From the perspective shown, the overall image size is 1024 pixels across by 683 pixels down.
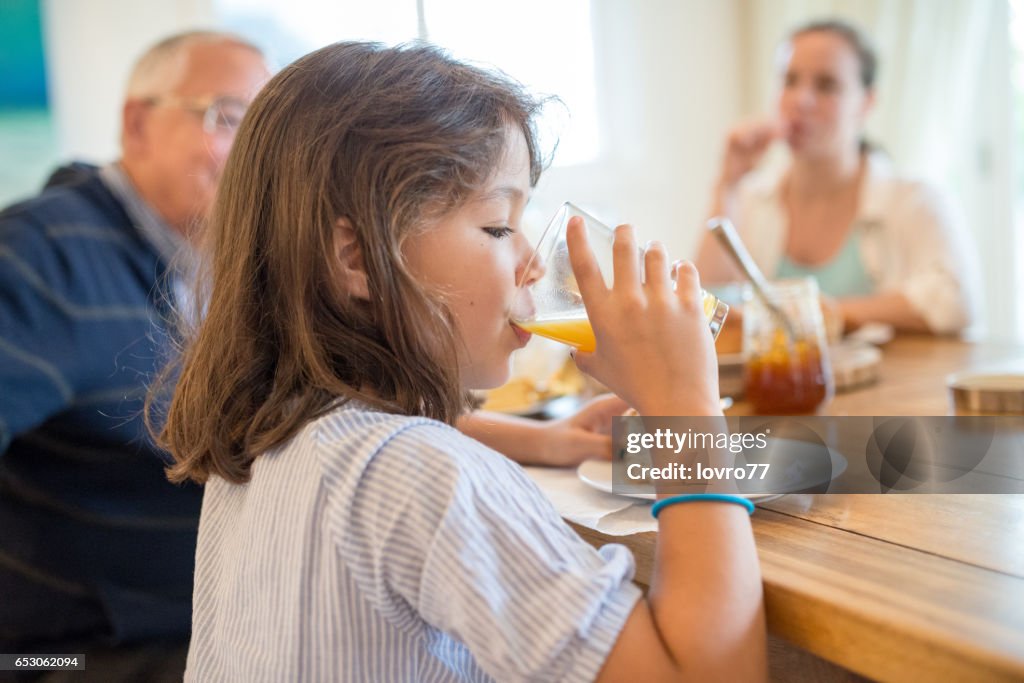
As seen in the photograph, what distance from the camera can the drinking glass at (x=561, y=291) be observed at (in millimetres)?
805

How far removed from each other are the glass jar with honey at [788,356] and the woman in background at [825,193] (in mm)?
1093

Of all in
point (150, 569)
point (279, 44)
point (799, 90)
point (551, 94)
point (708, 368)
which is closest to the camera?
point (708, 368)

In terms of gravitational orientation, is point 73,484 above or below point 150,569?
above

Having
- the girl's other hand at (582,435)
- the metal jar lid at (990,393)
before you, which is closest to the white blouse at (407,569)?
the girl's other hand at (582,435)

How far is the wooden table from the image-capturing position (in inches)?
20.7

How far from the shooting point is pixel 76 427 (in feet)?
4.22

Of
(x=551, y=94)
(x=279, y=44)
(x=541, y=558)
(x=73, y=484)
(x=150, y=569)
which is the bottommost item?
(x=150, y=569)

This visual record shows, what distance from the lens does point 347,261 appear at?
0.78 meters

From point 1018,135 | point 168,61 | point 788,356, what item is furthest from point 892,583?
point 1018,135

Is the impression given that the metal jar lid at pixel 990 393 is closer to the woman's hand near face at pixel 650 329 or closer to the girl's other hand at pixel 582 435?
the girl's other hand at pixel 582 435

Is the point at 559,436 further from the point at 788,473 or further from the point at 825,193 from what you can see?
the point at 825,193

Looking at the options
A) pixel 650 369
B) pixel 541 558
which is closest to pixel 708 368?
pixel 650 369

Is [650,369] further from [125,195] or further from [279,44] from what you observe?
[279,44]

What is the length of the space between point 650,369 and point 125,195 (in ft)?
3.73
